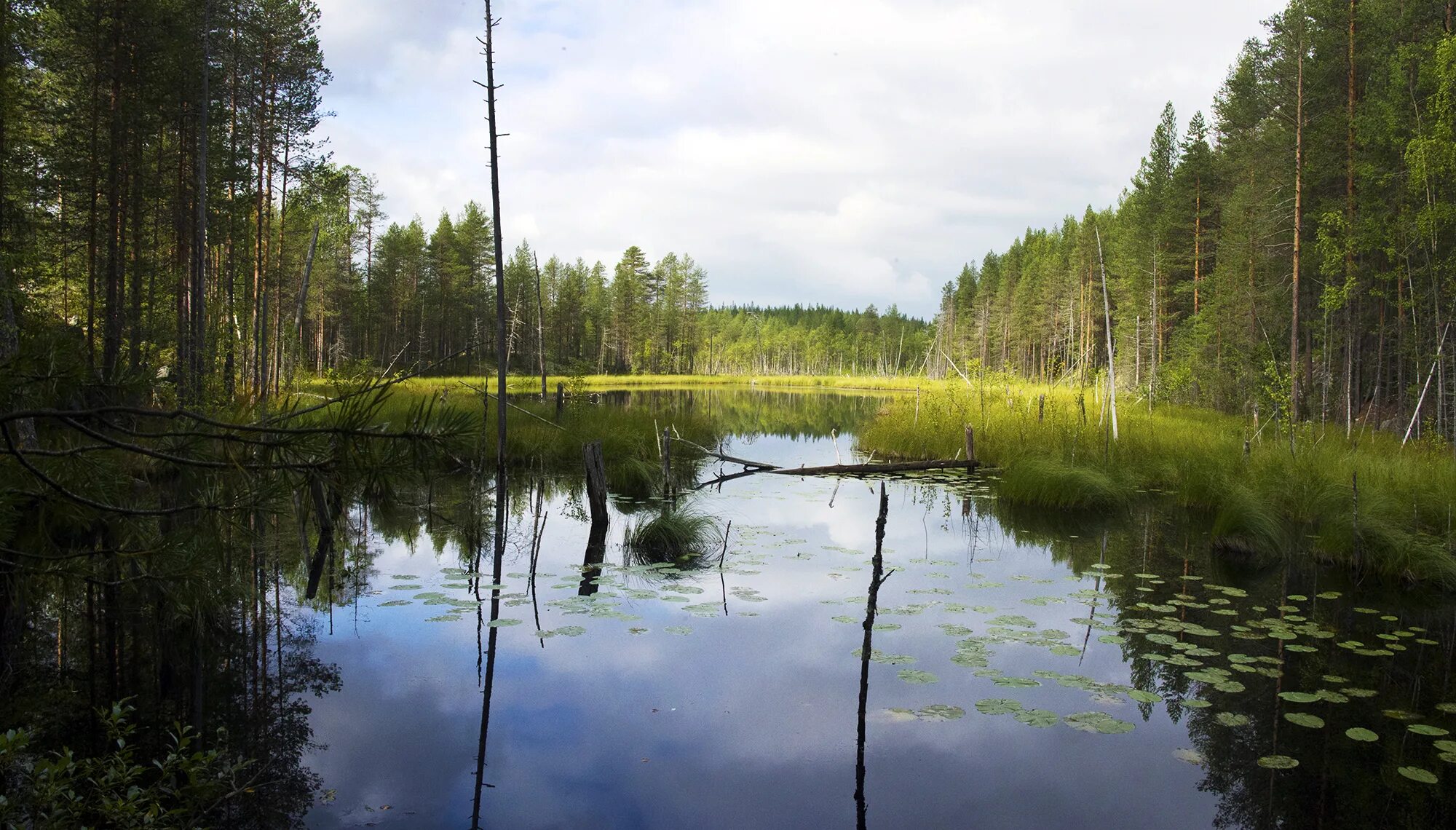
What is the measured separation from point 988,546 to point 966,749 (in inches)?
247

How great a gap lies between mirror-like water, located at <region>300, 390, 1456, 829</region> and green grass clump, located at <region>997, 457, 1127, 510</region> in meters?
3.19

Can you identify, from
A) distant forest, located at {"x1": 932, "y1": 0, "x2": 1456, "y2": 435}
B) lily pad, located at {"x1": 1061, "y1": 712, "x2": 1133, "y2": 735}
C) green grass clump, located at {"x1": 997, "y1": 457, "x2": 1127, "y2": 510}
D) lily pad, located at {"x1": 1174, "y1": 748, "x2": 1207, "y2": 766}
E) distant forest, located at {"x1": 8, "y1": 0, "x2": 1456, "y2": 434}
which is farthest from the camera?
distant forest, located at {"x1": 932, "y1": 0, "x2": 1456, "y2": 435}

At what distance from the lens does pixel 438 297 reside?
174ft

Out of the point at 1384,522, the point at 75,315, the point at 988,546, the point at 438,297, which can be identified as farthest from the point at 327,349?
the point at 1384,522

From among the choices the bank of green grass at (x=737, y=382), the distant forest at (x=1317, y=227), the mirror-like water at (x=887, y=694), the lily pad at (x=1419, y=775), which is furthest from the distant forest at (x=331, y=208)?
the bank of green grass at (x=737, y=382)

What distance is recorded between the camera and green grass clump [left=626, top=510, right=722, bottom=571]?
10.2 m

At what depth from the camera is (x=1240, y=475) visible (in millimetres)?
12703

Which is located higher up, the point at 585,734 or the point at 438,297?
the point at 438,297

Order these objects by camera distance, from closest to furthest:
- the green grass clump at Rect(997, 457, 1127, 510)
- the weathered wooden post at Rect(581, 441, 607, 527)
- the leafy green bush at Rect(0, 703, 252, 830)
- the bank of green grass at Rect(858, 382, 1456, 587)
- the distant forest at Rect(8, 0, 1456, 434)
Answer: the leafy green bush at Rect(0, 703, 252, 830) < the bank of green grass at Rect(858, 382, 1456, 587) < the weathered wooden post at Rect(581, 441, 607, 527) < the green grass clump at Rect(997, 457, 1127, 510) < the distant forest at Rect(8, 0, 1456, 434)

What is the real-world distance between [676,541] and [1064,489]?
7.23m

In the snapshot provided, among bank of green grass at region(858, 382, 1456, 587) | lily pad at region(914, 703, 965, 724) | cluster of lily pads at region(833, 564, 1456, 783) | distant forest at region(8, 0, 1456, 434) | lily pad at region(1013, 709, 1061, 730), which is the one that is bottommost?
lily pad at region(914, 703, 965, 724)

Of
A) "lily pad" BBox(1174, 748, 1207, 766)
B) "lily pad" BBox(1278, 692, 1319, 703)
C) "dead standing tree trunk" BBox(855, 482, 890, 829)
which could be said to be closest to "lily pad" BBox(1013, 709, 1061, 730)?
"lily pad" BBox(1174, 748, 1207, 766)

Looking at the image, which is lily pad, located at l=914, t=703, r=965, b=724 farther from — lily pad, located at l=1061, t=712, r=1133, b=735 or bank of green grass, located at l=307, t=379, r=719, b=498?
bank of green grass, located at l=307, t=379, r=719, b=498

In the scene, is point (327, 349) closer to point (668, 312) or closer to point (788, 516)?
point (668, 312)
